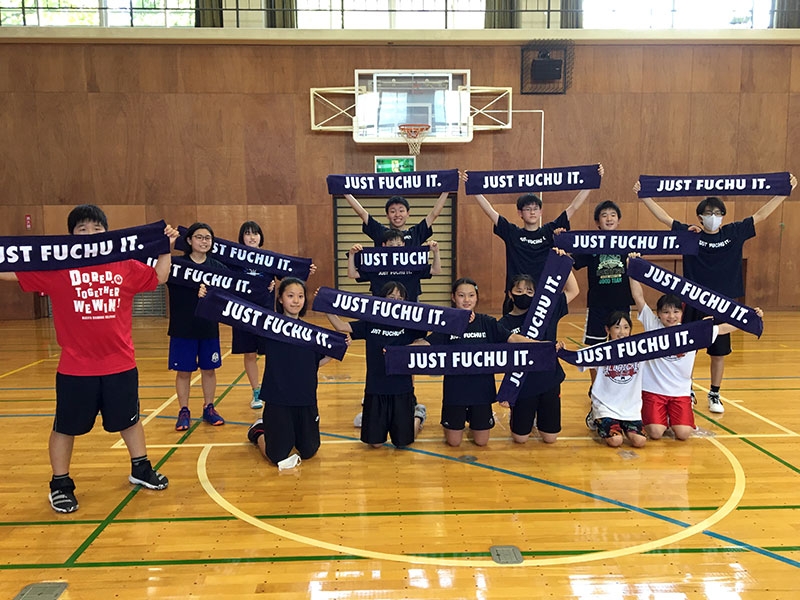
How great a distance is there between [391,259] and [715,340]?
3.88 metres

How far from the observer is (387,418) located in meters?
5.84

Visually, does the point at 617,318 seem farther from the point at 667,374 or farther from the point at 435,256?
the point at 435,256

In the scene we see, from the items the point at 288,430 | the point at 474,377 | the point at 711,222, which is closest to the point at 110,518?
the point at 288,430

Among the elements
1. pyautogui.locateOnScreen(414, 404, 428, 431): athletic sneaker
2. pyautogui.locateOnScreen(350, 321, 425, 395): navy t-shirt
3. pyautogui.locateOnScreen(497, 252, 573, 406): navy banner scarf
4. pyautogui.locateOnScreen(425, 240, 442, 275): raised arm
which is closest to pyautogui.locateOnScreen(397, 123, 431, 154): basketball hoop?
pyautogui.locateOnScreen(425, 240, 442, 275): raised arm

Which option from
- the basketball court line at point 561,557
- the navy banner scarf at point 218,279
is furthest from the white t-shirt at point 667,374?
the navy banner scarf at point 218,279

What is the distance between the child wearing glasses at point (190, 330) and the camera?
246 inches

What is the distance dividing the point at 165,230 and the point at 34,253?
0.93m

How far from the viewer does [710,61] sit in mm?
14242

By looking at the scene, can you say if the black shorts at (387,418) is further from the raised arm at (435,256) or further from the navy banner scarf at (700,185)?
the navy banner scarf at (700,185)

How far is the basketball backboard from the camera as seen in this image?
Answer: 13.8 m

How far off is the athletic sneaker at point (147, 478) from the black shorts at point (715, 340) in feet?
18.8

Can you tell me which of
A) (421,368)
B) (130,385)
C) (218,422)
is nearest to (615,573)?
(421,368)

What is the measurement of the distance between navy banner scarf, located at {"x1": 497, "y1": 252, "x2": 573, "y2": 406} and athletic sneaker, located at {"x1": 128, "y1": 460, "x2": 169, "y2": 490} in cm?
319

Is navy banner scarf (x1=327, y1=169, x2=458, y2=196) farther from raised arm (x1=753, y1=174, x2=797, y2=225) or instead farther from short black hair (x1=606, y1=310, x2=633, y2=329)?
raised arm (x1=753, y1=174, x2=797, y2=225)
